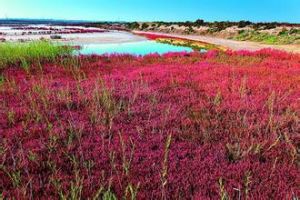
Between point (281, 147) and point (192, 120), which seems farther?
point (192, 120)

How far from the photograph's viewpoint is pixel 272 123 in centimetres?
866

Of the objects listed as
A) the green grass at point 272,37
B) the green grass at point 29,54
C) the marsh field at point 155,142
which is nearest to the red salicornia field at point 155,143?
the marsh field at point 155,142

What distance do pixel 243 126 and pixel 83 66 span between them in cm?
1060

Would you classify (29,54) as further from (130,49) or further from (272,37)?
(272,37)

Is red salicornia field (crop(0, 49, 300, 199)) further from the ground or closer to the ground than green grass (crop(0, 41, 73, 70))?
further from the ground

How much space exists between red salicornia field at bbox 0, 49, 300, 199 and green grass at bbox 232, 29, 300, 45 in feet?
86.0

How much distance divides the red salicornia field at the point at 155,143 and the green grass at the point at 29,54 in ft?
19.0

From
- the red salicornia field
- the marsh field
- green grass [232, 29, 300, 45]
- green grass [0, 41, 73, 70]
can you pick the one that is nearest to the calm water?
green grass [0, 41, 73, 70]

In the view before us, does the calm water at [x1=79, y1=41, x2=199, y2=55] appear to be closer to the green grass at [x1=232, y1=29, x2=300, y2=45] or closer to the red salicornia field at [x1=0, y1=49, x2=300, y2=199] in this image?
the green grass at [x1=232, y1=29, x2=300, y2=45]

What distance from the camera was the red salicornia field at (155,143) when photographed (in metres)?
5.70

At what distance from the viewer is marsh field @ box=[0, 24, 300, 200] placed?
5707 mm

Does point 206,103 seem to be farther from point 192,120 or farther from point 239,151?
point 239,151

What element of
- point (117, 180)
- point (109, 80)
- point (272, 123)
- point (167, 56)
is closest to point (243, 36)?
point (167, 56)

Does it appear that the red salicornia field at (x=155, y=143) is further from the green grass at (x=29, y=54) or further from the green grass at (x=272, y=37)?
the green grass at (x=272, y=37)
